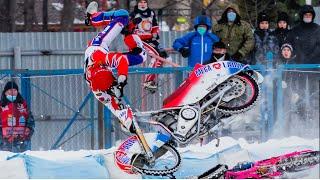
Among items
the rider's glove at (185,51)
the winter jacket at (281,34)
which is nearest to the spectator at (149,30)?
the rider's glove at (185,51)

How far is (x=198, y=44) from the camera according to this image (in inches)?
567

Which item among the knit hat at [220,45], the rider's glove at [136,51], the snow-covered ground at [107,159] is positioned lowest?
the snow-covered ground at [107,159]

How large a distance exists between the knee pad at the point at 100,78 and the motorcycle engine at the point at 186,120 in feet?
2.52

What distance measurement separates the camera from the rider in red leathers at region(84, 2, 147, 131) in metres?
11.2

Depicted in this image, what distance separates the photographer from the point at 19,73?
13719 millimetres

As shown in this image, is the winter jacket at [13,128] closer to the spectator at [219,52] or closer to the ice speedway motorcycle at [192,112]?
the spectator at [219,52]

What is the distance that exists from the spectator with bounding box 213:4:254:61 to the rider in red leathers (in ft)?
10.9

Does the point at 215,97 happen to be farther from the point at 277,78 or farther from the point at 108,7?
the point at 108,7

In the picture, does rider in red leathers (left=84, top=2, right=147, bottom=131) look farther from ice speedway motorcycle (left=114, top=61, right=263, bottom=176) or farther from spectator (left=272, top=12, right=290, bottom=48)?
spectator (left=272, top=12, right=290, bottom=48)

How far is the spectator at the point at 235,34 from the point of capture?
1455cm

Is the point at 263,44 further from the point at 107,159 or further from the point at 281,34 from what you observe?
the point at 107,159

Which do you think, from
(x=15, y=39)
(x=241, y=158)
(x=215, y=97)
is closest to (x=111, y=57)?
(x=215, y=97)

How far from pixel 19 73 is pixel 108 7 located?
10.3m

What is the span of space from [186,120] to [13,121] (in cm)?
313
